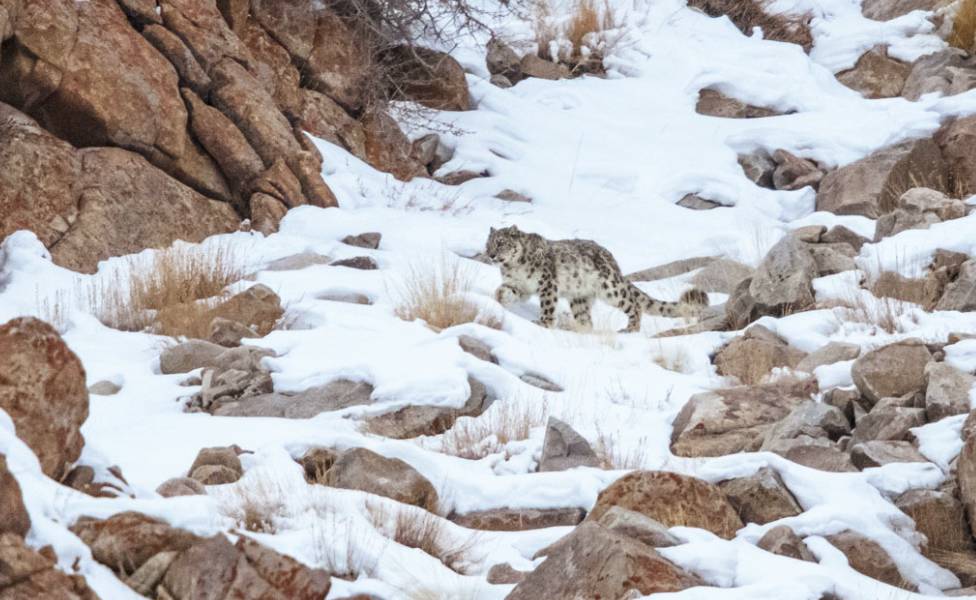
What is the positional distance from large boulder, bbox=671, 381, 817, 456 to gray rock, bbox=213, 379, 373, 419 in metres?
2.10

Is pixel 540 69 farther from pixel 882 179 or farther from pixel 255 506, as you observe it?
pixel 255 506

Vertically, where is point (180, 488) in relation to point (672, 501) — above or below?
above

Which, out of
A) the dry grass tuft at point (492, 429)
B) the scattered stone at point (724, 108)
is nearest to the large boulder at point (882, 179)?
the scattered stone at point (724, 108)

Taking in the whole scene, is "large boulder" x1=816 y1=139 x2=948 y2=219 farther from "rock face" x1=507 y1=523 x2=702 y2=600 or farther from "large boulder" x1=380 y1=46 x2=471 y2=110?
"rock face" x1=507 y1=523 x2=702 y2=600

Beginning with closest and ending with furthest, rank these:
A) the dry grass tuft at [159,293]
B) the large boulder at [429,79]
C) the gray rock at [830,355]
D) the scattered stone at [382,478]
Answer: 1. the scattered stone at [382,478]
2. the gray rock at [830,355]
3. the dry grass tuft at [159,293]
4. the large boulder at [429,79]

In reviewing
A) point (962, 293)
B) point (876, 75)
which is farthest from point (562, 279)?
point (876, 75)

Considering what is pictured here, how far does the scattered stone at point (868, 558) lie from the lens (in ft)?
19.8

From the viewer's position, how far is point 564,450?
7496 millimetres

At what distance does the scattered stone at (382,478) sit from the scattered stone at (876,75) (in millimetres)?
13012

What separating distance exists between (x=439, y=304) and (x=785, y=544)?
17.7 ft

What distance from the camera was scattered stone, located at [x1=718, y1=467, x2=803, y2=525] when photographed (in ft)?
21.5

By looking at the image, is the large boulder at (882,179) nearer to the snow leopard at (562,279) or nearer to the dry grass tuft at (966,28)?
the dry grass tuft at (966,28)

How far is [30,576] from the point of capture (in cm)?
395

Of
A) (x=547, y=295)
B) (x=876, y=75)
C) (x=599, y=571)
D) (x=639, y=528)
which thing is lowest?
(x=547, y=295)
